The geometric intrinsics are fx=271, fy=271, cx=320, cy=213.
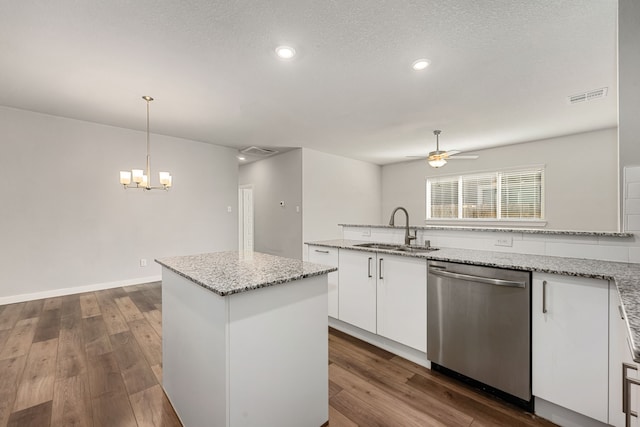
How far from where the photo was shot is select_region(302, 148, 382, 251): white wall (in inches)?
223

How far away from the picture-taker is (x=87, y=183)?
4051 millimetres

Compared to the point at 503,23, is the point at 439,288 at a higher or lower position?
lower

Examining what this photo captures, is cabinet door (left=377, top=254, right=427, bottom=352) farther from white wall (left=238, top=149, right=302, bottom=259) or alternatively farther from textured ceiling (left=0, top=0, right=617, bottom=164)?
white wall (left=238, top=149, right=302, bottom=259)

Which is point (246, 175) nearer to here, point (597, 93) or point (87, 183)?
point (87, 183)

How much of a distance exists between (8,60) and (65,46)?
736 mm

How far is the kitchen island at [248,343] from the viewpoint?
1188 mm

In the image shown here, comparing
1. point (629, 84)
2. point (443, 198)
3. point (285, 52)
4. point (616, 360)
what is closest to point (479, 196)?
point (443, 198)

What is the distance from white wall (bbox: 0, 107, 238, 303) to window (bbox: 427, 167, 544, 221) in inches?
205

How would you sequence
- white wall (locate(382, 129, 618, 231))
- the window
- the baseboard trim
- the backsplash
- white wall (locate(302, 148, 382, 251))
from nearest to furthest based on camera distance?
the backsplash < the baseboard trim < white wall (locate(382, 129, 618, 231)) < the window < white wall (locate(302, 148, 382, 251))

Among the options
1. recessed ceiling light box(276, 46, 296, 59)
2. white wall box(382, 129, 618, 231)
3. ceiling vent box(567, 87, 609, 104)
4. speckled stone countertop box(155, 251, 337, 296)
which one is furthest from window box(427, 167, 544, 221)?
speckled stone countertop box(155, 251, 337, 296)

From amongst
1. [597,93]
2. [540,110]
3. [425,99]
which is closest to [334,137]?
[425,99]

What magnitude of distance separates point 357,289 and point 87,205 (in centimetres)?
419

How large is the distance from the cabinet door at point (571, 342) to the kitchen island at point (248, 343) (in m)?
1.29

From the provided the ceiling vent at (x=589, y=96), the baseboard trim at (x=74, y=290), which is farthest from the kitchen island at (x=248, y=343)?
the ceiling vent at (x=589, y=96)
